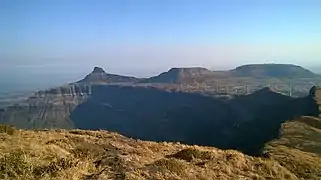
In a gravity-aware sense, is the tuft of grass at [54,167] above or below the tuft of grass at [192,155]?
above

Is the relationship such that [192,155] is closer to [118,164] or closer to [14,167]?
[118,164]

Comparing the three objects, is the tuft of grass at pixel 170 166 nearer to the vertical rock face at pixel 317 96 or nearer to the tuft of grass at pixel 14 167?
the tuft of grass at pixel 14 167

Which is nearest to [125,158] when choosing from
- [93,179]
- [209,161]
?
[93,179]

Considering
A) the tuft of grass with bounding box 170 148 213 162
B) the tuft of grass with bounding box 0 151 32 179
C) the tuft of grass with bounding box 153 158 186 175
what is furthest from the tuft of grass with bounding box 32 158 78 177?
the tuft of grass with bounding box 170 148 213 162

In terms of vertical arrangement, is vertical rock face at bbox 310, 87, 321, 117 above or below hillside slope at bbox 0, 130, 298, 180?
below

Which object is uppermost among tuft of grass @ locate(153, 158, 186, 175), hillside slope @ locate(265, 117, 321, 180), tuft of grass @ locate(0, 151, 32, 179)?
tuft of grass @ locate(0, 151, 32, 179)

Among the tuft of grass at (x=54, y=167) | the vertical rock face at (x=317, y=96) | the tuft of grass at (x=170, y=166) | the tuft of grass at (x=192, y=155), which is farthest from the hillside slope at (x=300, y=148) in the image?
the vertical rock face at (x=317, y=96)

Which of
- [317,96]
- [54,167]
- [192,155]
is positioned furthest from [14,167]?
[317,96]

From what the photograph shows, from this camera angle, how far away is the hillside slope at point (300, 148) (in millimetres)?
28516

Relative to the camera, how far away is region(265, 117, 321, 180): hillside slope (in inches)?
1123

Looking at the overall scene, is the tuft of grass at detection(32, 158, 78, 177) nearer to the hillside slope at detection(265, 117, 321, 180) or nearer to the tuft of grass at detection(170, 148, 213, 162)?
the tuft of grass at detection(170, 148, 213, 162)

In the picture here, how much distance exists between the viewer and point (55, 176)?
16.3 metres

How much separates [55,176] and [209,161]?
1039 cm

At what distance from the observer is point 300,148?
63531 millimetres
